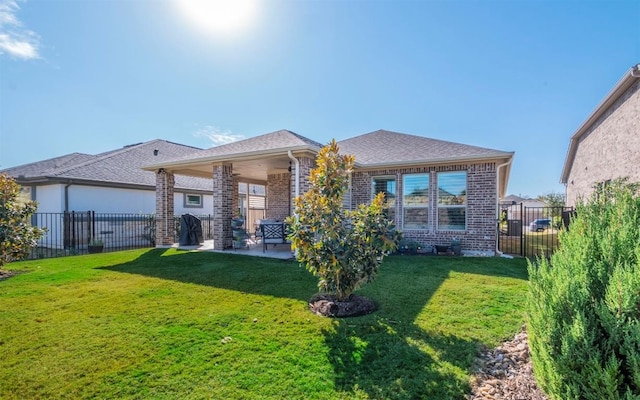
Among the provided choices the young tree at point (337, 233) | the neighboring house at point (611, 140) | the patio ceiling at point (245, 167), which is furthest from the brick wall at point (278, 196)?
the neighboring house at point (611, 140)

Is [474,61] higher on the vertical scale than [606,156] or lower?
higher

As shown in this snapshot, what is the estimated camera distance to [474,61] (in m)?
10.3

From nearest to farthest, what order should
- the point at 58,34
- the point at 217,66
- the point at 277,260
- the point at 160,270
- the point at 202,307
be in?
the point at 202,307 → the point at 160,270 → the point at 277,260 → the point at 58,34 → the point at 217,66

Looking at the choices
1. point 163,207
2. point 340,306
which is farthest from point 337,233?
point 163,207

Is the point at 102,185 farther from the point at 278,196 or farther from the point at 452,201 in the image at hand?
the point at 452,201

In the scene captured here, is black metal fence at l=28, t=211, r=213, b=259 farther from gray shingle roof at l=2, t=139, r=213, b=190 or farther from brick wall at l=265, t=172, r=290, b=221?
brick wall at l=265, t=172, r=290, b=221

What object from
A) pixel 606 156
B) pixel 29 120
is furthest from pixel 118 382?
pixel 29 120

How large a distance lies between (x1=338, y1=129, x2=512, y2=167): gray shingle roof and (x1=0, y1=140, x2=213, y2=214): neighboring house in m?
9.45

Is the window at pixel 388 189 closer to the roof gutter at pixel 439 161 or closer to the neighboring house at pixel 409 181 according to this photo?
the neighboring house at pixel 409 181

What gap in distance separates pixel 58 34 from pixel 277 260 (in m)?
9.82

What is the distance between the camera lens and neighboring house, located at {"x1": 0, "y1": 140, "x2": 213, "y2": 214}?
12.1 m

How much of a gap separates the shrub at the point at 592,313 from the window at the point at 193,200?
55.4 feet

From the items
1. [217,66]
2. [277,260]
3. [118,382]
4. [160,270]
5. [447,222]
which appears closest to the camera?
[118,382]

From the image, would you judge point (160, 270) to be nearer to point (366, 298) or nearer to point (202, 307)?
point (202, 307)
